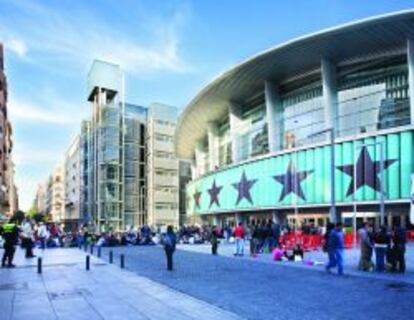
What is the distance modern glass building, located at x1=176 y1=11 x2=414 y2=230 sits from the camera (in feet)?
141

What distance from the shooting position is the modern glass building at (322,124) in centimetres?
4309

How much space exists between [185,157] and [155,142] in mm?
6287

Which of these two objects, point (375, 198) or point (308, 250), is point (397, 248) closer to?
point (308, 250)

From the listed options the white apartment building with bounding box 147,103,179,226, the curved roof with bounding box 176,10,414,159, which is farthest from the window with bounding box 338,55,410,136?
the white apartment building with bounding box 147,103,179,226

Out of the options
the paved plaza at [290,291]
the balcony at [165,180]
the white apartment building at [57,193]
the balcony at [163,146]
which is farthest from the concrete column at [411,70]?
the white apartment building at [57,193]

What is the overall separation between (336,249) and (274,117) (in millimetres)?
39895

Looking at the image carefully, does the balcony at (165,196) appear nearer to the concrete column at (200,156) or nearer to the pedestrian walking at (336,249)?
the concrete column at (200,156)

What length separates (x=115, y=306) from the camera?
11.4m

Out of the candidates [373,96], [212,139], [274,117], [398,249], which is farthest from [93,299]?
[212,139]

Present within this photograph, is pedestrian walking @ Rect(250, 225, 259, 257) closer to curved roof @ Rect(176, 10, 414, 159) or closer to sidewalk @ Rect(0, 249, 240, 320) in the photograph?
sidewalk @ Rect(0, 249, 240, 320)

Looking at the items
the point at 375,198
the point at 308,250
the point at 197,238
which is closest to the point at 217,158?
the point at 197,238

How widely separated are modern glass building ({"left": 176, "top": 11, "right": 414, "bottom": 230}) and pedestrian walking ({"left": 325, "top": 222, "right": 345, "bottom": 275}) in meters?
17.2

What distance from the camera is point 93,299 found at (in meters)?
12.3

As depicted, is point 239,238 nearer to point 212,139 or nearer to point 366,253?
point 366,253
